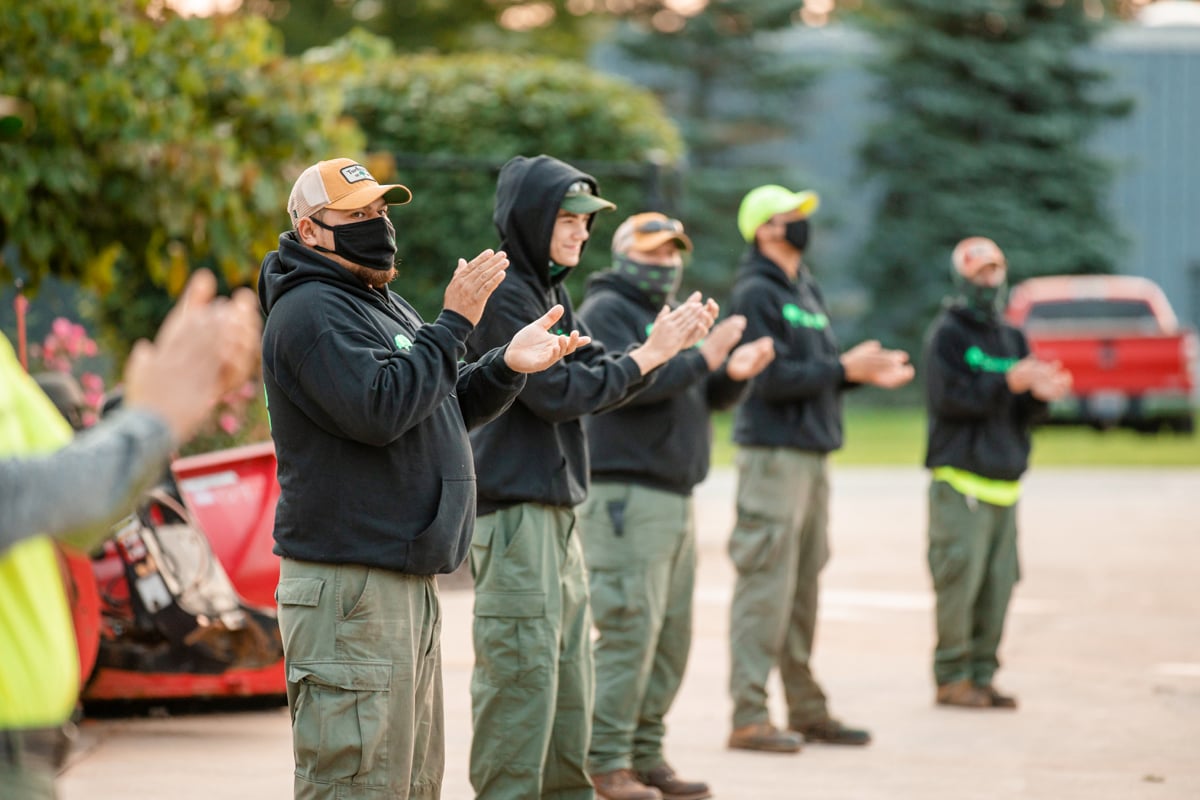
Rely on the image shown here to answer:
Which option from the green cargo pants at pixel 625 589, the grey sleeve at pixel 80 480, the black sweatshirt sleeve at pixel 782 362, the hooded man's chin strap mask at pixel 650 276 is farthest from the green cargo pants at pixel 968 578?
the grey sleeve at pixel 80 480

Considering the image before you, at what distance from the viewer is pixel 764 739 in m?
6.55

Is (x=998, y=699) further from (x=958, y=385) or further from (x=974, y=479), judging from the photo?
(x=958, y=385)

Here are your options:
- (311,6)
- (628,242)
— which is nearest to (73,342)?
(628,242)

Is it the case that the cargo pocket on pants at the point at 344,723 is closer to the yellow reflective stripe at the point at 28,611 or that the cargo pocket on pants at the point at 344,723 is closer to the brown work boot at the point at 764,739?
the yellow reflective stripe at the point at 28,611

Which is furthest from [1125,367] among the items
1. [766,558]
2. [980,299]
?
[766,558]

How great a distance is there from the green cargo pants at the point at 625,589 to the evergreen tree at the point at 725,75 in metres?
24.7

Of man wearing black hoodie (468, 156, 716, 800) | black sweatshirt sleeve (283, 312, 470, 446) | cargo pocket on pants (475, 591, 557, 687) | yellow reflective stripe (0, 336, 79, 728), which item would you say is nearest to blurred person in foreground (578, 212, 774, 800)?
man wearing black hoodie (468, 156, 716, 800)

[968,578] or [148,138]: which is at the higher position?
[148,138]

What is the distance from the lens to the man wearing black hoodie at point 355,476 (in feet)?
12.4

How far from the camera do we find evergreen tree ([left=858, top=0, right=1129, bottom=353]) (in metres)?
29.8

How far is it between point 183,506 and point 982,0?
84.1 ft

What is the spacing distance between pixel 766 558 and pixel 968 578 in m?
1.35

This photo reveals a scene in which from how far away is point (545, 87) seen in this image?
1258 centimetres

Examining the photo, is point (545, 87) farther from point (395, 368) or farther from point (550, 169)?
point (395, 368)
